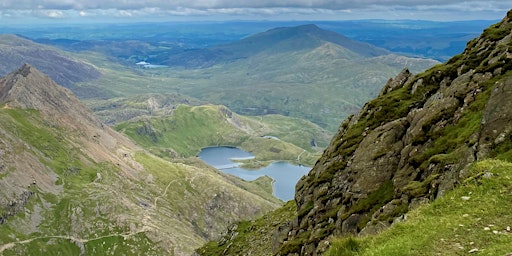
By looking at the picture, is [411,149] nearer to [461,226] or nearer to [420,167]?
[420,167]

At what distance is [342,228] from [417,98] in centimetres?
3046

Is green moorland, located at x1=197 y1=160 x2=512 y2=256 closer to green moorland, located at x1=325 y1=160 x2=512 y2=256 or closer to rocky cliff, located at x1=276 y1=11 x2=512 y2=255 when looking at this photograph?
→ green moorland, located at x1=325 y1=160 x2=512 y2=256

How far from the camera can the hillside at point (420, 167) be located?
2433 centimetres

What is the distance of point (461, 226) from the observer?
914 inches

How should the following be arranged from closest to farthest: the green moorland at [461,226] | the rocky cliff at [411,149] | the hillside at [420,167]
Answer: the green moorland at [461,226], the hillside at [420,167], the rocky cliff at [411,149]

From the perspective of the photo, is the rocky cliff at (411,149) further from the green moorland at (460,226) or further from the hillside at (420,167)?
the green moorland at (460,226)

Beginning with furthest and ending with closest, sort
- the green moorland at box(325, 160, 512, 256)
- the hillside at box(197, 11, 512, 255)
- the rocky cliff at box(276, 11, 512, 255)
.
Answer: the rocky cliff at box(276, 11, 512, 255) → the hillside at box(197, 11, 512, 255) → the green moorland at box(325, 160, 512, 256)

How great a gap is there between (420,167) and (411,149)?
5760 millimetres

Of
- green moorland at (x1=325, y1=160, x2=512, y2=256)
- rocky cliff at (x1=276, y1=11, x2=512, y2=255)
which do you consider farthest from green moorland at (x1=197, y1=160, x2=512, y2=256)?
rocky cliff at (x1=276, y1=11, x2=512, y2=255)

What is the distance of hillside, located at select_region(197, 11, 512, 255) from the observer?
958 inches

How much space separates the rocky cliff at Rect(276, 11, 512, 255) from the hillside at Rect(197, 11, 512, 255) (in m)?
0.13

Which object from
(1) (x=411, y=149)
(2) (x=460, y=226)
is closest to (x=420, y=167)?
(1) (x=411, y=149)

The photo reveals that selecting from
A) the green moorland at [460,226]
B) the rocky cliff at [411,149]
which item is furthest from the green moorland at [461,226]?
the rocky cliff at [411,149]

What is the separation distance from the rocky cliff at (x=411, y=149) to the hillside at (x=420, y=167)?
126 mm
